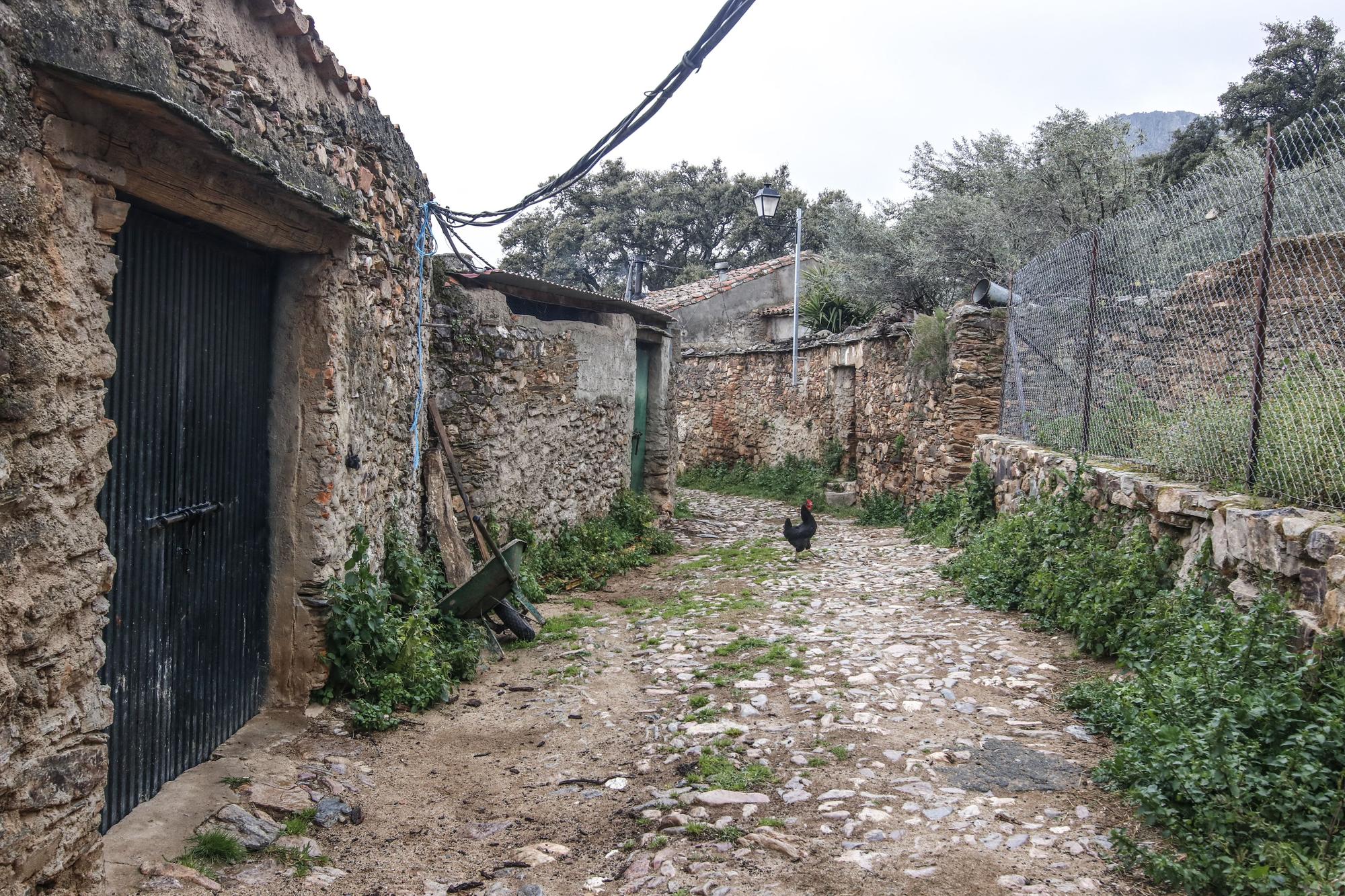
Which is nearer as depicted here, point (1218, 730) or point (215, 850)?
point (215, 850)

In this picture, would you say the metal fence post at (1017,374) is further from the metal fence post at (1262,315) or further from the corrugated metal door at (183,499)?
the corrugated metal door at (183,499)

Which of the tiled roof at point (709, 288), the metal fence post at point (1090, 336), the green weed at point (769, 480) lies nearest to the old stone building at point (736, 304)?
the tiled roof at point (709, 288)

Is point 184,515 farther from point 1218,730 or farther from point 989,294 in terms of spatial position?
point 989,294

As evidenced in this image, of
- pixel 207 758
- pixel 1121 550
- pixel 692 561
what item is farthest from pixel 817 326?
pixel 207 758

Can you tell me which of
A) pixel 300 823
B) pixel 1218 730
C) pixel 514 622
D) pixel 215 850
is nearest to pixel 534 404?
pixel 514 622

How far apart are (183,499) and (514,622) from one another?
2745 mm

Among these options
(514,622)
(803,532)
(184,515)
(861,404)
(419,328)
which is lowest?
(514,622)

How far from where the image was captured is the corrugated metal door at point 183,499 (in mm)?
2939

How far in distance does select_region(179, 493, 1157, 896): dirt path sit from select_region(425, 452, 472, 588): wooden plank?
72cm

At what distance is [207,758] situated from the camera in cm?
353

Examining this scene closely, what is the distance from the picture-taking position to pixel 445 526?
19.5ft

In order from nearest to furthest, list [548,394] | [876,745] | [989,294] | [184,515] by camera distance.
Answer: [184,515]
[876,745]
[548,394]
[989,294]

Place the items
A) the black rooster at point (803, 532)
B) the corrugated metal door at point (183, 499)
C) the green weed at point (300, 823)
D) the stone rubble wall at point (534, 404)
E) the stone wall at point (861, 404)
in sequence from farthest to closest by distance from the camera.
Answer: the stone wall at point (861, 404) < the black rooster at point (803, 532) < the stone rubble wall at point (534, 404) < the green weed at point (300, 823) < the corrugated metal door at point (183, 499)

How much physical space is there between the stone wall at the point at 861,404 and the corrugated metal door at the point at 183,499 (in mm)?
8442
